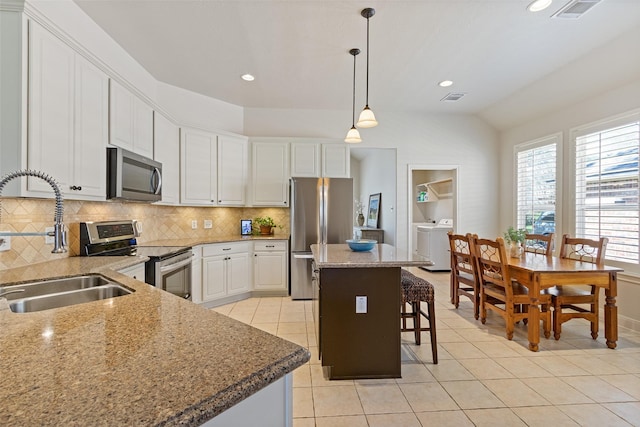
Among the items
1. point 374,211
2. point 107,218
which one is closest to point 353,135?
point 107,218

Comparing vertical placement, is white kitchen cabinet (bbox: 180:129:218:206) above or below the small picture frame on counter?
above

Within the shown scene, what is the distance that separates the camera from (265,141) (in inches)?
177

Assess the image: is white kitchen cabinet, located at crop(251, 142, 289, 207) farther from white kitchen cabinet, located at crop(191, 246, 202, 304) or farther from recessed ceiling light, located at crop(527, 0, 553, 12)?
recessed ceiling light, located at crop(527, 0, 553, 12)

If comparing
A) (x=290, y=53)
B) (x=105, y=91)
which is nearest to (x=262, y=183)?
(x=290, y=53)

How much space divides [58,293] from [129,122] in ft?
5.96

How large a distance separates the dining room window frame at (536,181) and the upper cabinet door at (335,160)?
287 centimetres

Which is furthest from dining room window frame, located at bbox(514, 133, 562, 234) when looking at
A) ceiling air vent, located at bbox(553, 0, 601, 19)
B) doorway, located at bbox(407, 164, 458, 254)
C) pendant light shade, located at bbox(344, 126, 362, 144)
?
pendant light shade, located at bbox(344, 126, 362, 144)

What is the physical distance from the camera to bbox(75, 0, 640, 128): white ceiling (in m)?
2.54

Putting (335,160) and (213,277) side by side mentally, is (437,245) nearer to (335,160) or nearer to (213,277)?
(335,160)

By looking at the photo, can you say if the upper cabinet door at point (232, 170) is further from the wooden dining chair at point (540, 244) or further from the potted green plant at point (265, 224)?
the wooden dining chair at point (540, 244)

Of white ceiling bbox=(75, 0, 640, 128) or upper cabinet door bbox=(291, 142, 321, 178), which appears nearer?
white ceiling bbox=(75, 0, 640, 128)

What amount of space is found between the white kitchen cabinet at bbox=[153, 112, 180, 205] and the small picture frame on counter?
1089 millimetres

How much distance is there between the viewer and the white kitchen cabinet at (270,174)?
449cm

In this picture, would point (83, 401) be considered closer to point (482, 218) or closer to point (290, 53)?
point (290, 53)
